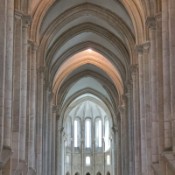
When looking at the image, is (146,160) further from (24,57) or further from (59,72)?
(59,72)

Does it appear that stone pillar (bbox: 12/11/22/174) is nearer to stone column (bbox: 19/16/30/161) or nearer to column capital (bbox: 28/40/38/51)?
stone column (bbox: 19/16/30/161)

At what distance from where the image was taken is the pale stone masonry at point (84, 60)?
78.2 ft

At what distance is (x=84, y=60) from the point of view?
49.9 m

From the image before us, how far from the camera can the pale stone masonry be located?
23828mm

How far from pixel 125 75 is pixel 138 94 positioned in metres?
7.99

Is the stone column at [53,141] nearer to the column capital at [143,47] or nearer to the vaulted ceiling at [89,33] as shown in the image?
the vaulted ceiling at [89,33]

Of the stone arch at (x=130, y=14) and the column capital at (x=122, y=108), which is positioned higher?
the stone arch at (x=130, y=14)

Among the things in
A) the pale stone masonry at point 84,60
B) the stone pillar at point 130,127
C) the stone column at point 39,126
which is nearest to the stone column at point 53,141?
the pale stone masonry at point 84,60

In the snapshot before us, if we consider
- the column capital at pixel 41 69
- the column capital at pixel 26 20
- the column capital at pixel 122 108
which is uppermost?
the column capital at pixel 26 20

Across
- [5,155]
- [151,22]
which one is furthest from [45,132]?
[5,155]

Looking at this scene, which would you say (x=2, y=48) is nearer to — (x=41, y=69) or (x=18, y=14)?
(x=18, y=14)

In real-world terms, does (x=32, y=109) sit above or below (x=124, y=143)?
above

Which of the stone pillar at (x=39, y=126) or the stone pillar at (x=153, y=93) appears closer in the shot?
the stone pillar at (x=153, y=93)

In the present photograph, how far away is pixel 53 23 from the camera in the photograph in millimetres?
38438
